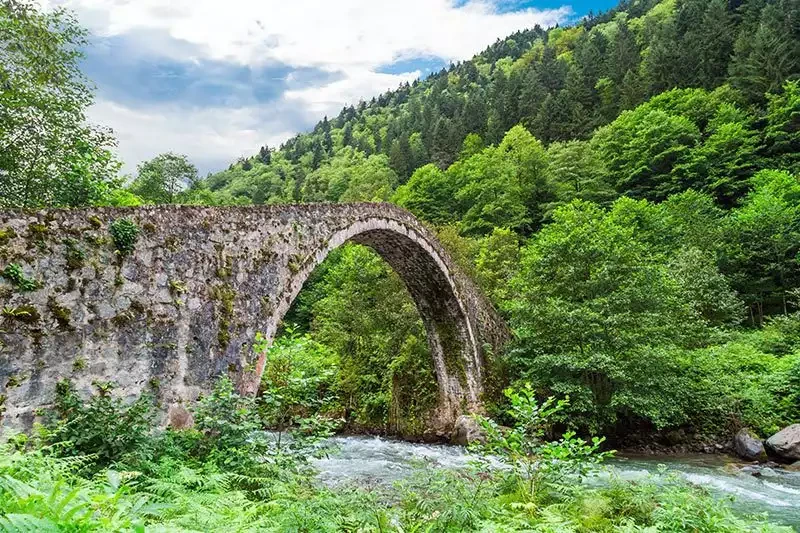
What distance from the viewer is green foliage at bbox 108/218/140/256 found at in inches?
243

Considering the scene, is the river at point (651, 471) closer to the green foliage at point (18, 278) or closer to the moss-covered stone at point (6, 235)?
the green foliage at point (18, 278)

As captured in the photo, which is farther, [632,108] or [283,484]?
[632,108]

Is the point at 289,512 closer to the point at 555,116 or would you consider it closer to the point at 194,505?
the point at 194,505

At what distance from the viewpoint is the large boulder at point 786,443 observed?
423 inches

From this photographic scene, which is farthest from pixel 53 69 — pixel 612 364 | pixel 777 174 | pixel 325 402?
pixel 777 174

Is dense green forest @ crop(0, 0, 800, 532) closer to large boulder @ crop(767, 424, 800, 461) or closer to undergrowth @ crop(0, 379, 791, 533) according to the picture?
undergrowth @ crop(0, 379, 791, 533)

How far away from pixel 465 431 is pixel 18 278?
1189 centimetres

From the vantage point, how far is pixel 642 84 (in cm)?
3719

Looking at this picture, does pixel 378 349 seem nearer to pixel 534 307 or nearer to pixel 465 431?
pixel 465 431

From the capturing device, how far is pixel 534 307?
12.8 metres

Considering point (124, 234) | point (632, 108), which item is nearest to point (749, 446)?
point (124, 234)

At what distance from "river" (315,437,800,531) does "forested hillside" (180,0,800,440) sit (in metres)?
1.22

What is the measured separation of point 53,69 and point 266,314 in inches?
172

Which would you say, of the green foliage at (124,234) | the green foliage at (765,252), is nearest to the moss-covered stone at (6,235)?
the green foliage at (124,234)
